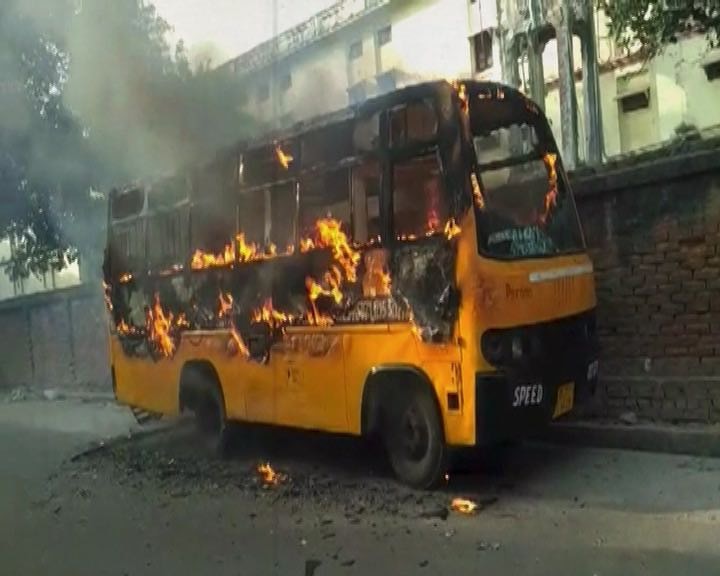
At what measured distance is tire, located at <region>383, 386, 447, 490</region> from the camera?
5.97 m

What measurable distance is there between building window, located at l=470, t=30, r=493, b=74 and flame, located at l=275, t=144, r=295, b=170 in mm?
6295

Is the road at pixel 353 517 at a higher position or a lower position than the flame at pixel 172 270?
lower

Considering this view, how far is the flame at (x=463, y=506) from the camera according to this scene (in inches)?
223

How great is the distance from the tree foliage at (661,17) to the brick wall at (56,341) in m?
→ 11.2

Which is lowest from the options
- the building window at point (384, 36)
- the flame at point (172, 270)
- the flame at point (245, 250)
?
the flame at point (172, 270)

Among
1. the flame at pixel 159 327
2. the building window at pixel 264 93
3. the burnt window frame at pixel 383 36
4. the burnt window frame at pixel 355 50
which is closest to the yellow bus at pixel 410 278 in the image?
the flame at pixel 159 327

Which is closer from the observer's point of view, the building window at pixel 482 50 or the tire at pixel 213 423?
the tire at pixel 213 423

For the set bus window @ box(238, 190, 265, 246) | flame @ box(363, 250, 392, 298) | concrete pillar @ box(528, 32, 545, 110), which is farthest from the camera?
concrete pillar @ box(528, 32, 545, 110)

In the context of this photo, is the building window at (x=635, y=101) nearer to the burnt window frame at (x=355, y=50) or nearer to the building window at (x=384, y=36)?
the building window at (x=384, y=36)

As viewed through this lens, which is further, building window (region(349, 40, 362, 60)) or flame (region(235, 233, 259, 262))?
building window (region(349, 40, 362, 60))

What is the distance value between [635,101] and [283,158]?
13.3 m

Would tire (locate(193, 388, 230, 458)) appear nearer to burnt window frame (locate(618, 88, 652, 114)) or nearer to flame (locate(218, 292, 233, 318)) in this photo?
flame (locate(218, 292, 233, 318))

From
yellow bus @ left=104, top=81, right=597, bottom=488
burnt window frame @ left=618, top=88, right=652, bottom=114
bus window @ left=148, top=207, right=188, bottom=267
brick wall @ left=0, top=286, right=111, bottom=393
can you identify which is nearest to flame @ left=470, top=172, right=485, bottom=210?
yellow bus @ left=104, top=81, right=597, bottom=488

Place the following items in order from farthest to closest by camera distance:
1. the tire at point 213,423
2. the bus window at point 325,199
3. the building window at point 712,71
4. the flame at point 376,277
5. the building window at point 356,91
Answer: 1. the building window at point 712,71
2. the building window at point 356,91
3. the tire at point 213,423
4. the bus window at point 325,199
5. the flame at point 376,277
